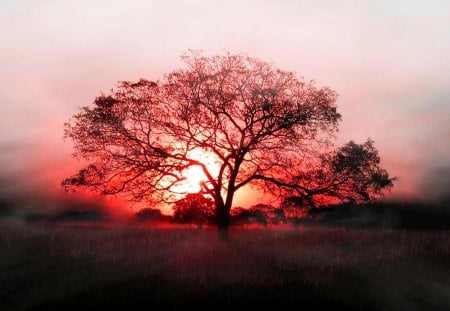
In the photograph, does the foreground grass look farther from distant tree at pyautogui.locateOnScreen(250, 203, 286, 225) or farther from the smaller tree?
the smaller tree

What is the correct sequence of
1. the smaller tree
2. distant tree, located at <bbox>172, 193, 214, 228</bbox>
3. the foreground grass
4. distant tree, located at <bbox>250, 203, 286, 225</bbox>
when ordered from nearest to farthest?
the foreground grass
distant tree, located at <bbox>172, 193, 214, 228</bbox>
distant tree, located at <bbox>250, 203, 286, 225</bbox>
the smaller tree

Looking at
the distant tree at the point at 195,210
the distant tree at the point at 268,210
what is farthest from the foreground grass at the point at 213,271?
the distant tree at the point at 268,210

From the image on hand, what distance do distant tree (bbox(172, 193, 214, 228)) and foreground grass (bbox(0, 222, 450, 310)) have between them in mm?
3971

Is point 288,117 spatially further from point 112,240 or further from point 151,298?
point 151,298

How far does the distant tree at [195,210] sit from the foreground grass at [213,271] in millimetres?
3971

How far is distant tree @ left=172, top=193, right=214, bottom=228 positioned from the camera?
26.1 metres

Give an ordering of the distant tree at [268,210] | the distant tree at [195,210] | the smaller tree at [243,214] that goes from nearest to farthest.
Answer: the distant tree at [195,210], the distant tree at [268,210], the smaller tree at [243,214]

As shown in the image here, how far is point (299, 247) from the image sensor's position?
1961 centimetres

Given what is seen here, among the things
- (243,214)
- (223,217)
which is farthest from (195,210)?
(243,214)

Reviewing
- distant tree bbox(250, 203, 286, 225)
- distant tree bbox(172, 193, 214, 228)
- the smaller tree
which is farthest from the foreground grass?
the smaller tree

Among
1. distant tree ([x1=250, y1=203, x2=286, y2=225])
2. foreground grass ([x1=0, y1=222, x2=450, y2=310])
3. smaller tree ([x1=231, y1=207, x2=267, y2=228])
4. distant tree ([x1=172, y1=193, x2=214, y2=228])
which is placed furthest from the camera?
smaller tree ([x1=231, y1=207, x2=267, y2=228])

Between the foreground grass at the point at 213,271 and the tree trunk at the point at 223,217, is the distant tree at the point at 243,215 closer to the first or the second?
the tree trunk at the point at 223,217

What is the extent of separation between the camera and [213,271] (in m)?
16.0

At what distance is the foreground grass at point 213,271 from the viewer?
14516 millimetres
